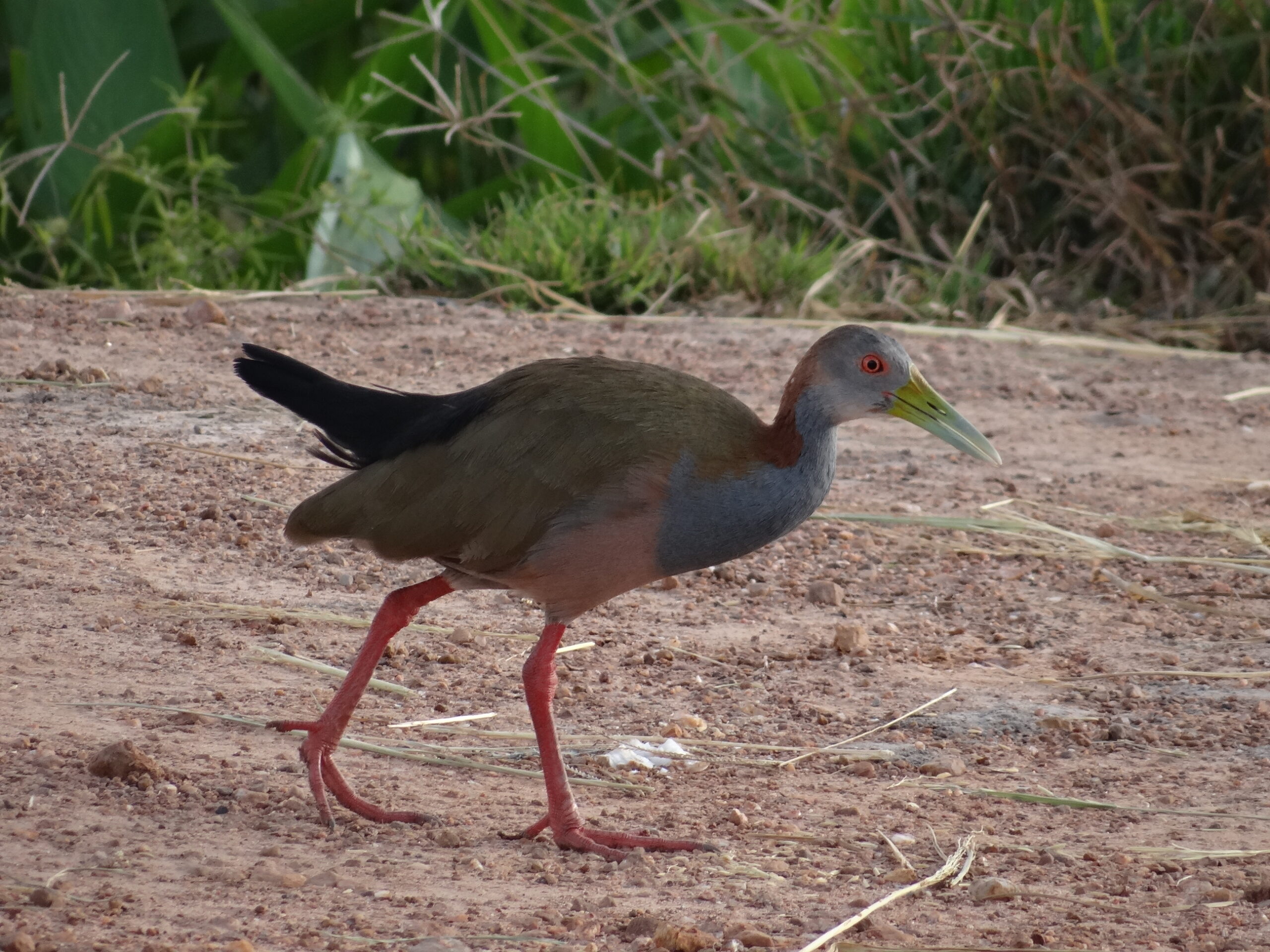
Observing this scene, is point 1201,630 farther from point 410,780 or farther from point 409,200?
point 409,200

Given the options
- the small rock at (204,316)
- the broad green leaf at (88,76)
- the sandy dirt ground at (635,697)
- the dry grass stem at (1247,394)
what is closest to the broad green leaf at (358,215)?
the broad green leaf at (88,76)

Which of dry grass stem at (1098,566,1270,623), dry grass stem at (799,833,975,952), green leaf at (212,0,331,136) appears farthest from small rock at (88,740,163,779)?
green leaf at (212,0,331,136)

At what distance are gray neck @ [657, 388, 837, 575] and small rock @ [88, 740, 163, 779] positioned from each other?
116 cm

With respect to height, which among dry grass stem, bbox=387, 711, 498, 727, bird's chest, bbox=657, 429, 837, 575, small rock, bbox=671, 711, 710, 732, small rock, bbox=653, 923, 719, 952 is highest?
bird's chest, bbox=657, 429, 837, 575

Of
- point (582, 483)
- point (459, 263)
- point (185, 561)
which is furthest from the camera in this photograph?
point (459, 263)

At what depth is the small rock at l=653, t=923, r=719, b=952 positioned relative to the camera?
A: 8.71 ft

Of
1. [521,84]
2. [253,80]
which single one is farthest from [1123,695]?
[253,80]

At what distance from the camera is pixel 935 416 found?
3629mm

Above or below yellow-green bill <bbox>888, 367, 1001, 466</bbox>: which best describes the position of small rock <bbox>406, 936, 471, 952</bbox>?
below

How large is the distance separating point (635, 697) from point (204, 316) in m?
3.42

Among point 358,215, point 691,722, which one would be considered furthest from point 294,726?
point 358,215

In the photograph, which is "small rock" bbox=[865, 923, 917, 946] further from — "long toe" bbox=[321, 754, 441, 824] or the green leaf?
the green leaf

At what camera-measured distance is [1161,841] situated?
335 cm

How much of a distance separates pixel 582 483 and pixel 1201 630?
7.87 feet
